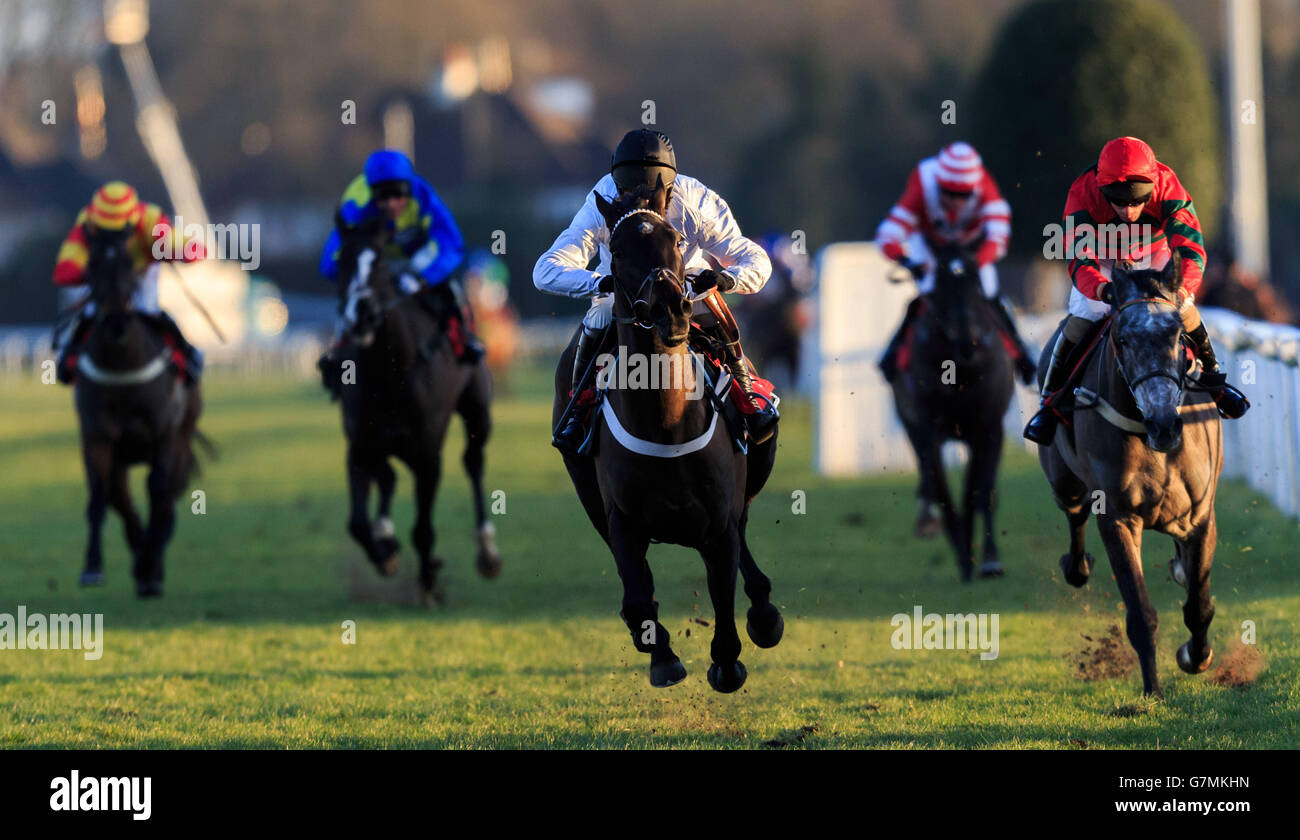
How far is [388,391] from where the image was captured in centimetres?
838

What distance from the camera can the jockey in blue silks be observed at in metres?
8.48

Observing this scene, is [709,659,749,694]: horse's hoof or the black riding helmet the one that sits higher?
the black riding helmet

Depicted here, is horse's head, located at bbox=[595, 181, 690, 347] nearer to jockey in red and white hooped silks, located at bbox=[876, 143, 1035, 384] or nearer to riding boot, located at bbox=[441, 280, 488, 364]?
riding boot, located at bbox=[441, 280, 488, 364]

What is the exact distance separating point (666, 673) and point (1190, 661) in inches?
74.3

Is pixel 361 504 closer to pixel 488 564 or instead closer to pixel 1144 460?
pixel 488 564

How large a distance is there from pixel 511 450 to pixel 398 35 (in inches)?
1630

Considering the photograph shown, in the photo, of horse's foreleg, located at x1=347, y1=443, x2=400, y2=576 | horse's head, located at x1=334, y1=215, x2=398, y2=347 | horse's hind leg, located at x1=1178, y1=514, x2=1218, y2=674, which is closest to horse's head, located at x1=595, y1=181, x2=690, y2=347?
horse's hind leg, located at x1=1178, y1=514, x2=1218, y2=674

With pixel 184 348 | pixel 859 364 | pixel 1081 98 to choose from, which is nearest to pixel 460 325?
pixel 184 348

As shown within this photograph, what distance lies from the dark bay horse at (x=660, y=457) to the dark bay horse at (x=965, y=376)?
3522 millimetres

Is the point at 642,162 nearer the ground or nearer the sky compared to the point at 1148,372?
nearer the sky

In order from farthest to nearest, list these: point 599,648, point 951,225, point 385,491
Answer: point 951,225
point 385,491
point 599,648

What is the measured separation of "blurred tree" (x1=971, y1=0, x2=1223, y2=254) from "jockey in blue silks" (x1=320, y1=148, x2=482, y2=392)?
6.70m

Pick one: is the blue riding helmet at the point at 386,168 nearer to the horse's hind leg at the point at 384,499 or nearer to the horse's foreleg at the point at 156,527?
the horse's hind leg at the point at 384,499

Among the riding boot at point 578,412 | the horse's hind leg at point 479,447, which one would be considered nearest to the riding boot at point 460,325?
the horse's hind leg at point 479,447
